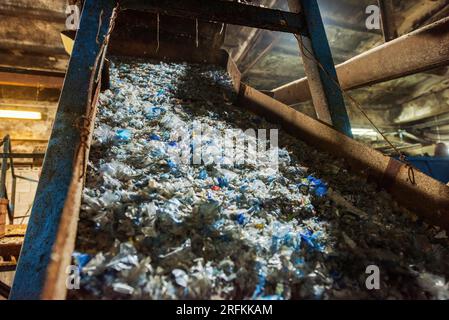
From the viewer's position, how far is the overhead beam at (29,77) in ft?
14.8

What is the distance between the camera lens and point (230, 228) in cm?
165

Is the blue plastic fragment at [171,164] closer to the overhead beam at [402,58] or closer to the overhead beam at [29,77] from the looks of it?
the overhead beam at [402,58]

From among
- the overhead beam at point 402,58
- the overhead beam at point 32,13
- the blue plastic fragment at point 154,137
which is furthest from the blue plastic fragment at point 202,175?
the overhead beam at point 32,13

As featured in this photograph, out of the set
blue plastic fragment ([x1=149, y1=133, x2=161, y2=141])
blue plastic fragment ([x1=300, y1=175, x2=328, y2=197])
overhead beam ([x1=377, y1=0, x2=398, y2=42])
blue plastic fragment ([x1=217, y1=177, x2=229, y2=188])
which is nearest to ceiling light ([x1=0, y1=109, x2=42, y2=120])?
blue plastic fragment ([x1=149, y1=133, x2=161, y2=141])

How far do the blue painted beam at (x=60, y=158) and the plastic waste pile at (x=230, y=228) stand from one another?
0.62ft

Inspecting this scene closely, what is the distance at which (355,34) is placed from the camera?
257 inches

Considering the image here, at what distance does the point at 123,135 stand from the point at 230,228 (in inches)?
A: 57.3

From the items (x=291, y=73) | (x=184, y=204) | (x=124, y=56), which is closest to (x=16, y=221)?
(x=124, y=56)

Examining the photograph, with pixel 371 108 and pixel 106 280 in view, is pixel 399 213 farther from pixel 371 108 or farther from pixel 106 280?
pixel 371 108

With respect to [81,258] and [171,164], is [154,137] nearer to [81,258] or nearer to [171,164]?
Result: [171,164]

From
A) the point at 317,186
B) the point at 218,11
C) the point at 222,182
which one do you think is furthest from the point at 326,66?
the point at 222,182

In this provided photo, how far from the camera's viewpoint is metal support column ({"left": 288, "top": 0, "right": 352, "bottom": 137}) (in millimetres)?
2789

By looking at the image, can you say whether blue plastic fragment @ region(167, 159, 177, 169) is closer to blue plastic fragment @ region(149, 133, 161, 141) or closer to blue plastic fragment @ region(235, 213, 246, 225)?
blue plastic fragment @ region(149, 133, 161, 141)
